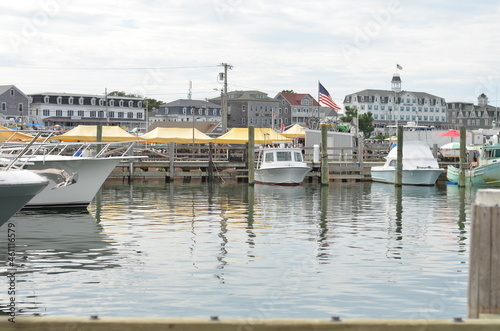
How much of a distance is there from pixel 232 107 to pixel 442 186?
14690cm

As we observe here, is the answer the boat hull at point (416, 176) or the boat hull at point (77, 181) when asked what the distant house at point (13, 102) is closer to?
the boat hull at point (416, 176)

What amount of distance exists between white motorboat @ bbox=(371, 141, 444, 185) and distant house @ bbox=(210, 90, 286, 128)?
140036mm

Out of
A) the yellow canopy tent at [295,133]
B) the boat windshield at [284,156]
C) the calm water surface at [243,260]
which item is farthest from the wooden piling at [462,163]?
the yellow canopy tent at [295,133]

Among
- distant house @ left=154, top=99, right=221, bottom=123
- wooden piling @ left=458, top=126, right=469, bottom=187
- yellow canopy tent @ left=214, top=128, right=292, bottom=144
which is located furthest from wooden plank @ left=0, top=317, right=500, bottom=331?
distant house @ left=154, top=99, right=221, bottom=123

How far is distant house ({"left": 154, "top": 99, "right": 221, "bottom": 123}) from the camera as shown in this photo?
174 m

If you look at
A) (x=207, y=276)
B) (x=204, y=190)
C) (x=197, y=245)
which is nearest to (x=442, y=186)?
(x=204, y=190)

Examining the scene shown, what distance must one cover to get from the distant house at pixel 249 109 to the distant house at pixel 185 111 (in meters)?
9.01

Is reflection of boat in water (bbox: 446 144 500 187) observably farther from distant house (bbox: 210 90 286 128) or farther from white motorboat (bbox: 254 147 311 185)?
distant house (bbox: 210 90 286 128)

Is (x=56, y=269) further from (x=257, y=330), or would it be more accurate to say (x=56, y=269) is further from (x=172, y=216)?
(x=172, y=216)

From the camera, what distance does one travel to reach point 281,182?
45.6 metres

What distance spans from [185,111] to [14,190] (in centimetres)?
15942

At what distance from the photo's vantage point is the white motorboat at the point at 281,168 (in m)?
45.7

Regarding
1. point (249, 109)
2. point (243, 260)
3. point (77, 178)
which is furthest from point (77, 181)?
point (249, 109)

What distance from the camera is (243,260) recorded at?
16.4m
